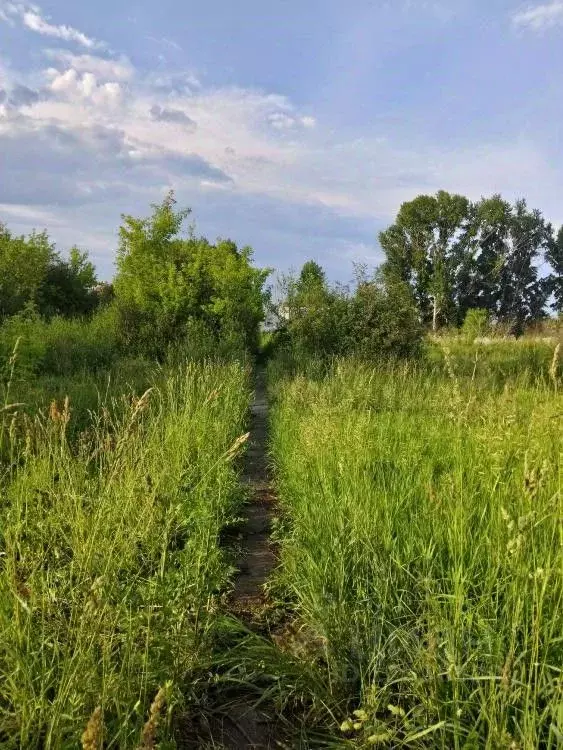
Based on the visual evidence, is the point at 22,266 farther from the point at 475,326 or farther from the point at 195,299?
the point at 475,326

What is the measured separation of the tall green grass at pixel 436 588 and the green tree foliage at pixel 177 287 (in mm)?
12253

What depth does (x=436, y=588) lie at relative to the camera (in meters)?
2.37

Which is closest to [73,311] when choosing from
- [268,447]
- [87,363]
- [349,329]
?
[87,363]

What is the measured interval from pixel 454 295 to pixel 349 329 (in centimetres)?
2824

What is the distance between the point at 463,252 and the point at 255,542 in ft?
128

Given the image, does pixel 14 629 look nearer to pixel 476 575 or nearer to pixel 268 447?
pixel 476 575

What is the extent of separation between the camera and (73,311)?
23266 mm

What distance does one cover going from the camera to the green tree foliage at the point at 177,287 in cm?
1569

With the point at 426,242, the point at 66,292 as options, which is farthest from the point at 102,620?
the point at 426,242

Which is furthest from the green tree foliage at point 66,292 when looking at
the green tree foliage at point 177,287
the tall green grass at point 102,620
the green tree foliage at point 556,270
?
the green tree foliage at point 556,270

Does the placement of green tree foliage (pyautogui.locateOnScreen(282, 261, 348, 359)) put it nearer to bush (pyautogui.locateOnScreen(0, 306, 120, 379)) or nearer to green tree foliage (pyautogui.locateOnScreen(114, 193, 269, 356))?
green tree foliage (pyautogui.locateOnScreen(114, 193, 269, 356))

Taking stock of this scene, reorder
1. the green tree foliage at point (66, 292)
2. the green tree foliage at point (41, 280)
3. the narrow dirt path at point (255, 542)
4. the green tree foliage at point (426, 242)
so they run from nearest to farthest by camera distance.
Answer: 1. the narrow dirt path at point (255, 542)
2. the green tree foliage at point (41, 280)
3. the green tree foliage at point (66, 292)
4. the green tree foliage at point (426, 242)

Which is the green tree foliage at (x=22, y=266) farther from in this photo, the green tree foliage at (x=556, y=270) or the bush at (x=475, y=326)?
the green tree foliage at (x=556, y=270)

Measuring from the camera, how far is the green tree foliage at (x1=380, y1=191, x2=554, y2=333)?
128 feet
